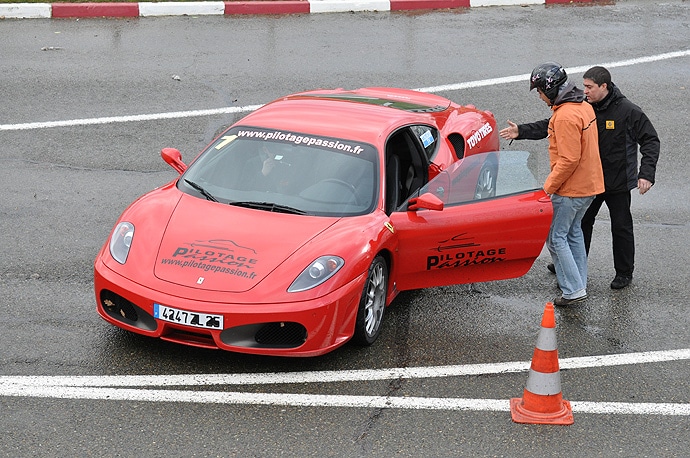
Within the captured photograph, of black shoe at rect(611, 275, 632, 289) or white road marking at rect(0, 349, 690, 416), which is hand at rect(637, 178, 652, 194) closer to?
black shoe at rect(611, 275, 632, 289)

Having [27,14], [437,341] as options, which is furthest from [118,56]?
[437,341]

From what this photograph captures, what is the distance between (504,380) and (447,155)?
7.72 ft

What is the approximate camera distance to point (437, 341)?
6.80m

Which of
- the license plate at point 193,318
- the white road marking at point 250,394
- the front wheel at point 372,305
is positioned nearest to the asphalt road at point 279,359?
the white road marking at point 250,394

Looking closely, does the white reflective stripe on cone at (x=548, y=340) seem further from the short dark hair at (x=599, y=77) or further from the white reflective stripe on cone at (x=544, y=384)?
the short dark hair at (x=599, y=77)

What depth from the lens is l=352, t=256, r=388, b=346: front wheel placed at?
6375 mm

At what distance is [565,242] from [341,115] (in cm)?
191

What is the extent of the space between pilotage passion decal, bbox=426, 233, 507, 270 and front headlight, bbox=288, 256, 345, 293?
920 mm

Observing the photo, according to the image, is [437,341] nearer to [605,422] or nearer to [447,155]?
[605,422]

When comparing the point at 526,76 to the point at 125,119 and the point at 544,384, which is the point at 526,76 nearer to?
the point at 125,119

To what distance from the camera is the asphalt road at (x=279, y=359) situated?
18.3 ft

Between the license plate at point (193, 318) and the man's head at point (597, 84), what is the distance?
3.28m

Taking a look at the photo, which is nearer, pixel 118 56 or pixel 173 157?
pixel 173 157

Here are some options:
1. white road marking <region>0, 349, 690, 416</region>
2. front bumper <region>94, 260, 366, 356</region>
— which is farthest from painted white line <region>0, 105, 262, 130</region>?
white road marking <region>0, 349, 690, 416</region>
